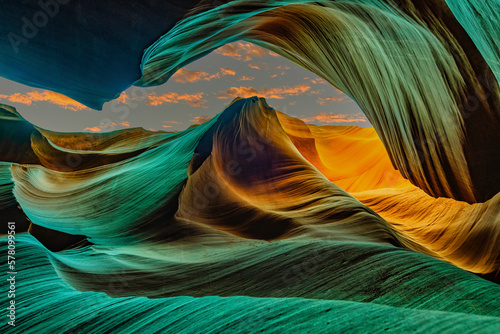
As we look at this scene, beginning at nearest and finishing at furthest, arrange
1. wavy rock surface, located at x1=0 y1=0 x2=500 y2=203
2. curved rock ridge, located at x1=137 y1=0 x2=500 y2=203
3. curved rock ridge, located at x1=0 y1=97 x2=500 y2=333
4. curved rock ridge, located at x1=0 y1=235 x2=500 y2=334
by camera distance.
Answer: curved rock ridge, located at x1=0 y1=235 x2=500 y2=334
curved rock ridge, located at x1=0 y1=97 x2=500 y2=333
wavy rock surface, located at x1=0 y1=0 x2=500 y2=203
curved rock ridge, located at x1=137 y1=0 x2=500 y2=203

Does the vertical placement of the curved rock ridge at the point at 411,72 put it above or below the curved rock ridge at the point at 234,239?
above

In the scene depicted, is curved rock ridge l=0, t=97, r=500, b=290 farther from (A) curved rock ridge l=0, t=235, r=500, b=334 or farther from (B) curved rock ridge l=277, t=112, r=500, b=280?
(A) curved rock ridge l=0, t=235, r=500, b=334

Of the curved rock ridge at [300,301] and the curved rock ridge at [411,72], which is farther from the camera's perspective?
the curved rock ridge at [411,72]

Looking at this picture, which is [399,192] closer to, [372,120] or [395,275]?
[372,120]

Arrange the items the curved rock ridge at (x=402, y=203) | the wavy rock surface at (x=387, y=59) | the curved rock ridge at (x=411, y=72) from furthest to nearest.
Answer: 1. the curved rock ridge at (x=402, y=203)
2. the curved rock ridge at (x=411, y=72)
3. the wavy rock surface at (x=387, y=59)

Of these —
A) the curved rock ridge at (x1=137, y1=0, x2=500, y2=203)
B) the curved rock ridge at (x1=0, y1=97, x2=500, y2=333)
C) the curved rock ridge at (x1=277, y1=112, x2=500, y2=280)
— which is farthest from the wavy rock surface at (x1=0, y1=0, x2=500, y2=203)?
the curved rock ridge at (x1=0, y1=97, x2=500, y2=333)

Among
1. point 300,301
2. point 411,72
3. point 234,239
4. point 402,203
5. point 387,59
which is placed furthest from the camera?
point 402,203

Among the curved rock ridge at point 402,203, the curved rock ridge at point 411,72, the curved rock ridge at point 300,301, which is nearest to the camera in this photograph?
the curved rock ridge at point 300,301

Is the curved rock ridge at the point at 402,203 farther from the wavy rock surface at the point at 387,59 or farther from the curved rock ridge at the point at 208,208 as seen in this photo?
the wavy rock surface at the point at 387,59

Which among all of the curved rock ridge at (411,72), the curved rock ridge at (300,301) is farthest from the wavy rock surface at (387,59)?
the curved rock ridge at (300,301)

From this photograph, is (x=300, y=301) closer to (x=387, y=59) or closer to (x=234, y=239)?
(x=234, y=239)

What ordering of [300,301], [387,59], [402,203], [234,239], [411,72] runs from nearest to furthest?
1. [300,301]
2. [234,239]
3. [411,72]
4. [387,59]
5. [402,203]

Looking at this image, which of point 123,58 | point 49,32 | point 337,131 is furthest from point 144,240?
point 337,131

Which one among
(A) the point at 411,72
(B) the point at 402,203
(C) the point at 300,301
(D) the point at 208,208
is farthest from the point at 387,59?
(C) the point at 300,301
